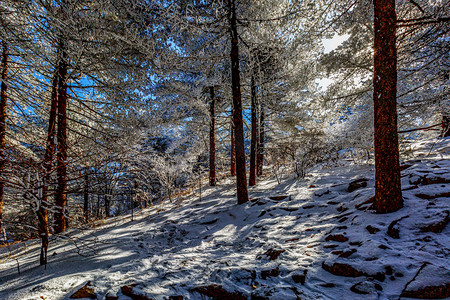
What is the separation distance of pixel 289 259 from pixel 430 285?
3.94 ft

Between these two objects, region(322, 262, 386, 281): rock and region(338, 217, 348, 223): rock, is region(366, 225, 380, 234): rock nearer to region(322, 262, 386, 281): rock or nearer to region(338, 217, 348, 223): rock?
region(338, 217, 348, 223): rock

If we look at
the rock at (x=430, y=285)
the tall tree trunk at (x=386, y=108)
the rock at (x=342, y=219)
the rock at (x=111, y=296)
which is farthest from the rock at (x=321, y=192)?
the rock at (x=111, y=296)

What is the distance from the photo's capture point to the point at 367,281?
5.45ft

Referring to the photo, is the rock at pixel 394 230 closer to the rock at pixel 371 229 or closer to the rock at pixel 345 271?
the rock at pixel 371 229

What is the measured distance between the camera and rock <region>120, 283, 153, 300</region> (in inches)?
71.3

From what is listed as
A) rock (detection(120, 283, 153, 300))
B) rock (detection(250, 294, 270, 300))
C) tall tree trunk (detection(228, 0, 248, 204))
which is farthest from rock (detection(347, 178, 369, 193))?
rock (detection(120, 283, 153, 300))

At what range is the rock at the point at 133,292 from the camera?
181 cm

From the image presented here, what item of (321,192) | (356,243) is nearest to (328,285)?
(356,243)

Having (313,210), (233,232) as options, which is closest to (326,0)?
(313,210)

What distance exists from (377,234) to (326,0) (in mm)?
4665

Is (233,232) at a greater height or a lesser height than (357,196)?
lesser

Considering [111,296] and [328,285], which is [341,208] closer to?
[328,285]

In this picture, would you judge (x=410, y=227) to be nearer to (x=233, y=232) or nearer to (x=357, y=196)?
(x=357, y=196)

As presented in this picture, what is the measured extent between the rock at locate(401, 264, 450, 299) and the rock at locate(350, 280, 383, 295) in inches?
6.7
